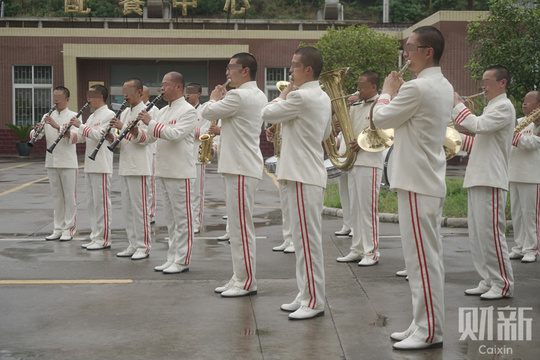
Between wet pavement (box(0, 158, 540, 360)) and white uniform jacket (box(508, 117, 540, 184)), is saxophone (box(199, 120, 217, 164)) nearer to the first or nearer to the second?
wet pavement (box(0, 158, 540, 360))

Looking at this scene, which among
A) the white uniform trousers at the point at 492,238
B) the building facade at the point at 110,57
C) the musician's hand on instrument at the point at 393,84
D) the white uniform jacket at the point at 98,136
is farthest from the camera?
the building facade at the point at 110,57

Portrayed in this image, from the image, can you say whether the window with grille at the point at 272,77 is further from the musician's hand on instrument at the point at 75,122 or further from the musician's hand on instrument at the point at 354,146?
the musician's hand on instrument at the point at 354,146

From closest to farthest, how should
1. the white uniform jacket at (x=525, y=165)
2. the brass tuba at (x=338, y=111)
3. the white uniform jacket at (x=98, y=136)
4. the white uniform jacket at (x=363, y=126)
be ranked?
the brass tuba at (x=338, y=111), the white uniform jacket at (x=363, y=126), the white uniform jacket at (x=525, y=165), the white uniform jacket at (x=98, y=136)

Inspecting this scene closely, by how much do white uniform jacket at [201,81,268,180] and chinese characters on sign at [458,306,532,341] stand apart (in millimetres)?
2295

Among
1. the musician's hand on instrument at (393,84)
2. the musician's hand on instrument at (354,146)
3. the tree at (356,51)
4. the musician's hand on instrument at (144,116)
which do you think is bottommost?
the musician's hand on instrument at (354,146)

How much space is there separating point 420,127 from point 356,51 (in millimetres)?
21414

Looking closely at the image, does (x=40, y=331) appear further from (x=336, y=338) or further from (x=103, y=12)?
(x=103, y=12)

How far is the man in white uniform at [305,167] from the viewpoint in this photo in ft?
20.3

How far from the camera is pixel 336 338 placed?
5.63m

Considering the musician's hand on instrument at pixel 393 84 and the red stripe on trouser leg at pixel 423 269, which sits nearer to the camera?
the red stripe on trouser leg at pixel 423 269

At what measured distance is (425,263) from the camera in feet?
17.5

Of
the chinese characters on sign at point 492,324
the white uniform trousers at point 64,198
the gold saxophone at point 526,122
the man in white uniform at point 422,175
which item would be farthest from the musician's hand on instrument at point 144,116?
the gold saxophone at point 526,122

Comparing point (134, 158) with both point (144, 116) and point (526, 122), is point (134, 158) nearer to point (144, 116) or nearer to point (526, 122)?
point (144, 116)

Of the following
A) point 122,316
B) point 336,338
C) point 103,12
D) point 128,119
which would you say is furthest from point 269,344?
point 103,12
